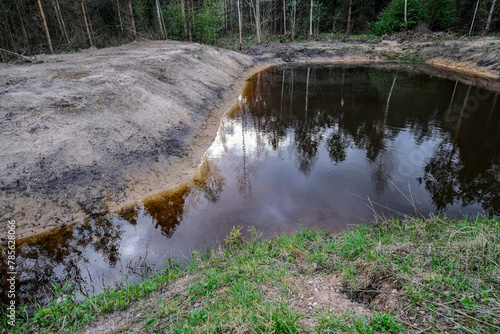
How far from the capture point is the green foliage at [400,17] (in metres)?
25.8

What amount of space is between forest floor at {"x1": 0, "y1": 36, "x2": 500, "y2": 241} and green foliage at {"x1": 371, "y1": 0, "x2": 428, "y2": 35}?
14691mm

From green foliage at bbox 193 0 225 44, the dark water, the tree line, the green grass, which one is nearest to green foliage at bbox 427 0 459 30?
the tree line

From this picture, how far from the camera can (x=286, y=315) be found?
8.00 feet

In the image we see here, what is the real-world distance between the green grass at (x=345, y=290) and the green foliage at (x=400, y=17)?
29277 millimetres

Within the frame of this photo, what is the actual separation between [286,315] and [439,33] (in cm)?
3024

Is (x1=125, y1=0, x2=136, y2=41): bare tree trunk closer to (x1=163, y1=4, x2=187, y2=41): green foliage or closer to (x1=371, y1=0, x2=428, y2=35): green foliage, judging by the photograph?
(x1=163, y1=4, x2=187, y2=41): green foliage

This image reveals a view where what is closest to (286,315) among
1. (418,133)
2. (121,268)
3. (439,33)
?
(121,268)

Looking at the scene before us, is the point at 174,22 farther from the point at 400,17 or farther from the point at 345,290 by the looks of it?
the point at 345,290

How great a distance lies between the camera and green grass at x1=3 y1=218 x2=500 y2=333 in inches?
89.4

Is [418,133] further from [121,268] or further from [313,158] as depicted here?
[121,268]

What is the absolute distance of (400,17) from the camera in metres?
26.7

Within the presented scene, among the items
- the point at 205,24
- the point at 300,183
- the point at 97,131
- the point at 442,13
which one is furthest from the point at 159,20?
the point at 442,13

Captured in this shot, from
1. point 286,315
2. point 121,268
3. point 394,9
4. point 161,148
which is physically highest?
point 394,9

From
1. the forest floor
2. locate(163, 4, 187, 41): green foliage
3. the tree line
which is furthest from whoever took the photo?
locate(163, 4, 187, 41): green foliage
